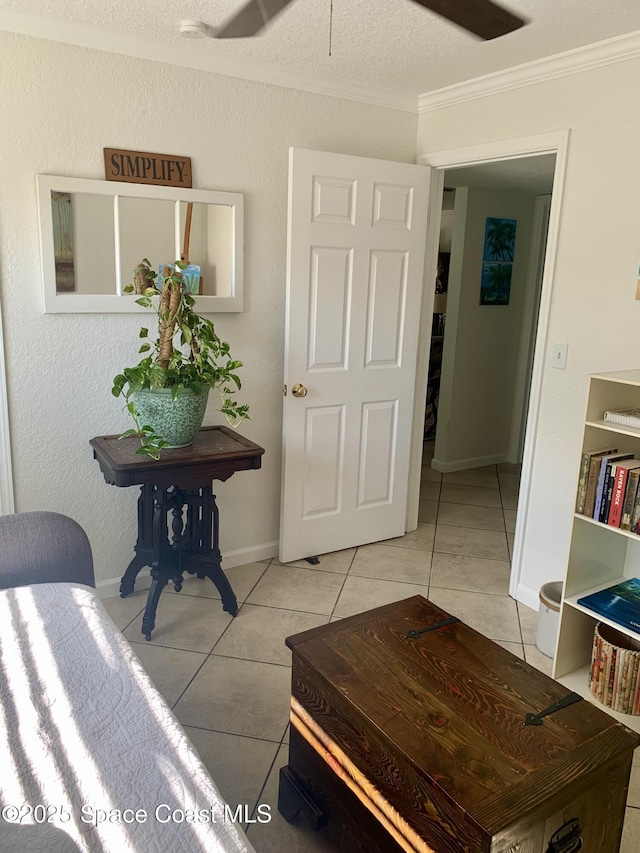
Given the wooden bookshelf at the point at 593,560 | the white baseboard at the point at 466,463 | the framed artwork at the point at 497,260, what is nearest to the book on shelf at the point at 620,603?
the wooden bookshelf at the point at 593,560

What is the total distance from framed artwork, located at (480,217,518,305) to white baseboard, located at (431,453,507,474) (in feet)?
4.06

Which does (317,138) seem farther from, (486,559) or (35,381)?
(486,559)

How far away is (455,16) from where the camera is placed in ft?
6.06

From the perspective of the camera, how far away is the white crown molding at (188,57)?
7.79 feet

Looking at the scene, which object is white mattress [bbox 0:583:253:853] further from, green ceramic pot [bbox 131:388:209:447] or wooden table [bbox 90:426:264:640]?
green ceramic pot [bbox 131:388:209:447]

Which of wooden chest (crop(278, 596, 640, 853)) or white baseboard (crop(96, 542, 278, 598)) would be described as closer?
wooden chest (crop(278, 596, 640, 853))

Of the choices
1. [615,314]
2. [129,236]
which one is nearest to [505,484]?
[615,314]

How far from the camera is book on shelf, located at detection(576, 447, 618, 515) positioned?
2.30m

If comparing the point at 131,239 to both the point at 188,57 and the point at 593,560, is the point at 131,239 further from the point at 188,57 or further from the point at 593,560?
the point at 593,560

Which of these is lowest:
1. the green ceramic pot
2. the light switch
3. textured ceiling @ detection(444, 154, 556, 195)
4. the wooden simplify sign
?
the green ceramic pot

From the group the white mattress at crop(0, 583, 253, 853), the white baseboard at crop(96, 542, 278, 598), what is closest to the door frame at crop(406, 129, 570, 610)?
the white baseboard at crop(96, 542, 278, 598)

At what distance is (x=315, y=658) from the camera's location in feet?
5.40

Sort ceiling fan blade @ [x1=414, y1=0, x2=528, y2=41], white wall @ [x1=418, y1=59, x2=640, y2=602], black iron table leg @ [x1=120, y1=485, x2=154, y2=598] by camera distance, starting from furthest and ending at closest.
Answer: black iron table leg @ [x1=120, y1=485, x2=154, y2=598] < white wall @ [x1=418, y1=59, x2=640, y2=602] < ceiling fan blade @ [x1=414, y1=0, x2=528, y2=41]

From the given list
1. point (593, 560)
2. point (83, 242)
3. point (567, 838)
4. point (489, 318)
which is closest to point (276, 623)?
point (593, 560)
